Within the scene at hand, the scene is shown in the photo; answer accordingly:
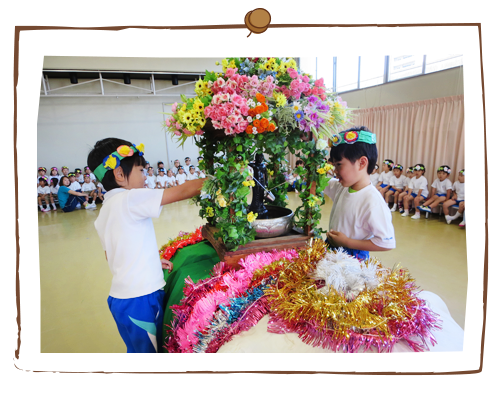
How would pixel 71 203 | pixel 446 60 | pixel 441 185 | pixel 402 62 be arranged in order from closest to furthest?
pixel 446 60 < pixel 402 62 < pixel 441 185 < pixel 71 203

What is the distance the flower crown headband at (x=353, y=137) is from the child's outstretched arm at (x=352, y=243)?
1.50 ft

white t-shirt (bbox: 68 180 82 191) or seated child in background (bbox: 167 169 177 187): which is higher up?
seated child in background (bbox: 167 169 177 187)

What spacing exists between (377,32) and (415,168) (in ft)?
18.1

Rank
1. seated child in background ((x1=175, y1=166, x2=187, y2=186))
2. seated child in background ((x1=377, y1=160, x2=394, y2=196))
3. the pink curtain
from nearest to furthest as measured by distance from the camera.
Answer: the pink curtain < seated child in background ((x1=377, y1=160, x2=394, y2=196)) < seated child in background ((x1=175, y1=166, x2=187, y2=186))

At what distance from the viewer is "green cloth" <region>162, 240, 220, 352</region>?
1.36 metres

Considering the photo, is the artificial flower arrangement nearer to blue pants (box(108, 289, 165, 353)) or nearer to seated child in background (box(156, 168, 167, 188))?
blue pants (box(108, 289, 165, 353))

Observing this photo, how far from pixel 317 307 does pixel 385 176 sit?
20.2ft

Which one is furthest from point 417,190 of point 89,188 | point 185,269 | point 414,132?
point 89,188

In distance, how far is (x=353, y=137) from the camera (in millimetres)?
1198

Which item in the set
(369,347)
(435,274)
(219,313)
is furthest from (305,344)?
(435,274)

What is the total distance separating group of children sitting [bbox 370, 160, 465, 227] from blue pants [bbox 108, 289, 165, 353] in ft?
15.5

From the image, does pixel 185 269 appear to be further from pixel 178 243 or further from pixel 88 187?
pixel 88 187

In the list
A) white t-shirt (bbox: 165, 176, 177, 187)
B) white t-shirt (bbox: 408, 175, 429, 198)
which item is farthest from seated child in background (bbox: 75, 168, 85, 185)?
white t-shirt (bbox: 408, 175, 429, 198)

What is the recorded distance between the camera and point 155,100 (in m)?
8.31
